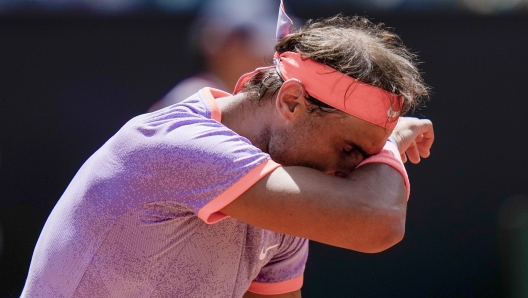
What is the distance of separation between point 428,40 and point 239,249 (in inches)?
98.9

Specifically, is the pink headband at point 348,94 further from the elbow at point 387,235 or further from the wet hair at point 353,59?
the elbow at point 387,235

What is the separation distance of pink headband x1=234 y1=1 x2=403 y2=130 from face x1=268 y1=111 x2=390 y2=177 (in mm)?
28

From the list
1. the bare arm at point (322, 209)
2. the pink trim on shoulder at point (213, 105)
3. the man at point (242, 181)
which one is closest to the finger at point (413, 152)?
the man at point (242, 181)

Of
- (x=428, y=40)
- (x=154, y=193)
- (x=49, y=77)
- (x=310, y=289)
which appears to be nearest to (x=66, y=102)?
(x=49, y=77)

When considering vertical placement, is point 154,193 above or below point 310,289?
above

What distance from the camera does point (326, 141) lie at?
1.75 meters

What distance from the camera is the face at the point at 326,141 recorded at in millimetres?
1734

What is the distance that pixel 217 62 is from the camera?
3258mm

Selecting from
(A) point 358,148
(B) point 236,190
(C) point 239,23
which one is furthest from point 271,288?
(C) point 239,23

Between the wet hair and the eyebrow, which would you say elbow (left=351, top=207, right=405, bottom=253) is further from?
the wet hair

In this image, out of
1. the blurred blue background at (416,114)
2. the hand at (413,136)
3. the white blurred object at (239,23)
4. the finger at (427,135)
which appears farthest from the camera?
the blurred blue background at (416,114)

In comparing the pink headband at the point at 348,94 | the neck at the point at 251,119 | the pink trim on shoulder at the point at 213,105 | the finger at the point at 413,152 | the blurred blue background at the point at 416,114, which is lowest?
the blurred blue background at the point at 416,114

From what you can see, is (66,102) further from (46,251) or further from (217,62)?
(46,251)

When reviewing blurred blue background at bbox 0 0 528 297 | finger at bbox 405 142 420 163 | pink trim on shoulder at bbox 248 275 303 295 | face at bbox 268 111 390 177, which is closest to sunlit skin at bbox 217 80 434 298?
face at bbox 268 111 390 177
